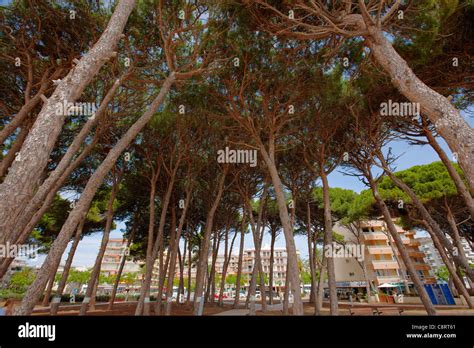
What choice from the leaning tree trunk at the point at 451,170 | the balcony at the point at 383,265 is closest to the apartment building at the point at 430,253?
the balcony at the point at 383,265

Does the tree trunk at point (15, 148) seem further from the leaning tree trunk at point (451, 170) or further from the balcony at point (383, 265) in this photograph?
the balcony at point (383, 265)

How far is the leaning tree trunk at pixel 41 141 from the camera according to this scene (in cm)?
373

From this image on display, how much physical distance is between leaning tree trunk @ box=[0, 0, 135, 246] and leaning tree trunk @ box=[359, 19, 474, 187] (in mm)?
5336

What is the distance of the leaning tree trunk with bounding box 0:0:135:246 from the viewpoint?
3.73 metres

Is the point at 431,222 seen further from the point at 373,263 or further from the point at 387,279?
the point at 387,279

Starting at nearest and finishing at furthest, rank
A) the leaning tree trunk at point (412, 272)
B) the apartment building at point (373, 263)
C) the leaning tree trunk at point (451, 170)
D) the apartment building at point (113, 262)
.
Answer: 1. the leaning tree trunk at point (451, 170)
2. the leaning tree trunk at point (412, 272)
3. the apartment building at point (373, 263)
4. the apartment building at point (113, 262)

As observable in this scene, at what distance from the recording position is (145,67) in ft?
32.2

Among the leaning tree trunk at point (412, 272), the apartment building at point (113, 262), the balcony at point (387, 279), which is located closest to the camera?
the leaning tree trunk at point (412, 272)

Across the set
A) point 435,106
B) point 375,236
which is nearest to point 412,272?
point 435,106

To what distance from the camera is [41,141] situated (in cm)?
424

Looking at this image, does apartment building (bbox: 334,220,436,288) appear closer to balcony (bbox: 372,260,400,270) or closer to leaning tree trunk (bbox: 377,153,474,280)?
balcony (bbox: 372,260,400,270)

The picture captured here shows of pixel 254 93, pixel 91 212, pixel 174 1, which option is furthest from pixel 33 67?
pixel 91 212

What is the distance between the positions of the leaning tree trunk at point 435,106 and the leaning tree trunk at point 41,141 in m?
5.34
